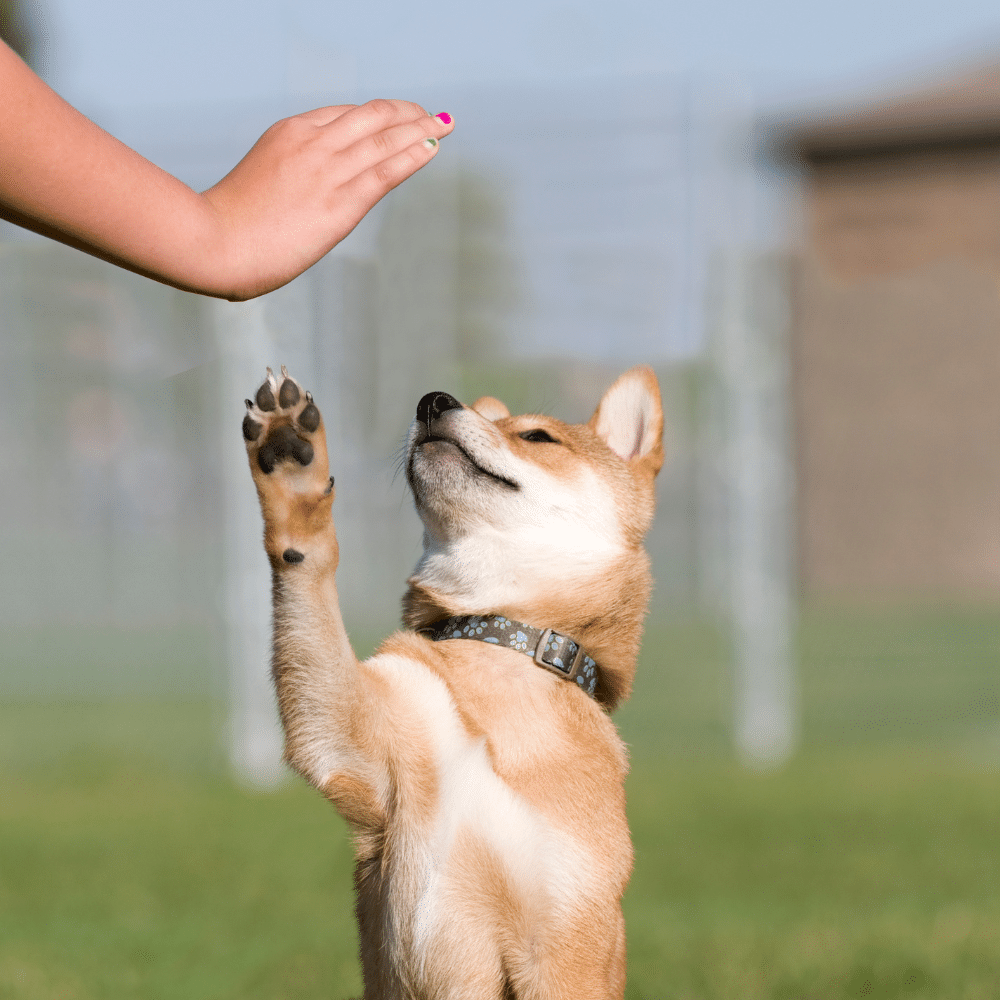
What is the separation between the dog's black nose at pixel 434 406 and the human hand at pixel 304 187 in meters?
0.87

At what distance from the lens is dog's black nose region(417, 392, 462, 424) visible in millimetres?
2773

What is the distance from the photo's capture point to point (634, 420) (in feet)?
10.9

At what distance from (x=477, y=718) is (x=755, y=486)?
6.56 meters

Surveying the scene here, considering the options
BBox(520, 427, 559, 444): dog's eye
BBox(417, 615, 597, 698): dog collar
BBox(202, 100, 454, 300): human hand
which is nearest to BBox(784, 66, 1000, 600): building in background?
BBox(520, 427, 559, 444): dog's eye

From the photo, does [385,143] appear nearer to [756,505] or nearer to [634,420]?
[634,420]

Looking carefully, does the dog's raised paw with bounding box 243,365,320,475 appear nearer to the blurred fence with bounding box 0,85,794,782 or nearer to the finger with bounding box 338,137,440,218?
the finger with bounding box 338,137,440,218

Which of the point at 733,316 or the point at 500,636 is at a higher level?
the point at 733,316

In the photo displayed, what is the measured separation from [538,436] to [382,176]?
127cm

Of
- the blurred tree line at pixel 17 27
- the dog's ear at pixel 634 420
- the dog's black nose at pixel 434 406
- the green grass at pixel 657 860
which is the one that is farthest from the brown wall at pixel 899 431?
the dog's black nose at pixel 434 406

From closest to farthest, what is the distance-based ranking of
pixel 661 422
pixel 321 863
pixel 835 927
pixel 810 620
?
pixel 661 422, pixel 835 927, pixel 321 863, pixel 810 620

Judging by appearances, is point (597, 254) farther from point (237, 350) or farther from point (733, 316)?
point (237, 350)

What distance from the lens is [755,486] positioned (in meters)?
8.59

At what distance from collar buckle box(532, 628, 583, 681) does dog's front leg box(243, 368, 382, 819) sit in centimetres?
42

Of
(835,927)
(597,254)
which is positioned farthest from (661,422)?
(597,254)
